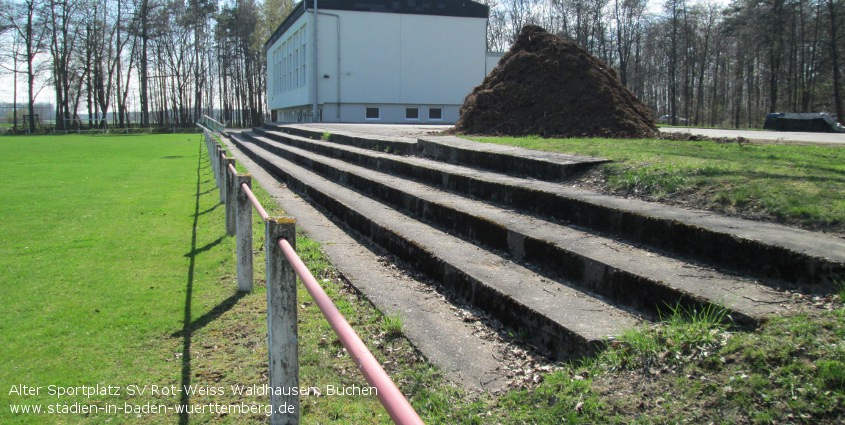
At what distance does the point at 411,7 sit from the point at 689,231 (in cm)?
3244

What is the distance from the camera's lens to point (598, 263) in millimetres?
4121

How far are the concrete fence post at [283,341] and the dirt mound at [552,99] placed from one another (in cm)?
894

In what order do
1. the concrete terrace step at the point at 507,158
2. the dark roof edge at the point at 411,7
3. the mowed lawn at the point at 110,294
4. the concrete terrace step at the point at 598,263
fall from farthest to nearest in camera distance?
the dark roof edge at the point at 411,7, the concrete terrace step at the point at 507,158, the mowed lawn at the point at 110,294, the concrete terrace step at the point at 598,263

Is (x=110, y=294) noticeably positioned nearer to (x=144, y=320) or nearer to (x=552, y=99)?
(x=144, y=320)

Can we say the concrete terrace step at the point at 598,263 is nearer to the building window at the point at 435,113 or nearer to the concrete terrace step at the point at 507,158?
the concrete terrace step at the point at 507,158

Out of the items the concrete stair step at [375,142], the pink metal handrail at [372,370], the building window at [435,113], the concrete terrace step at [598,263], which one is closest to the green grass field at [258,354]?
the concrete terrace step at [598,263]

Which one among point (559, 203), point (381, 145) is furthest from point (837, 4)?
point (559, 203)

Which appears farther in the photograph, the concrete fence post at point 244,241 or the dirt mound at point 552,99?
the dirt mound at point 552,99

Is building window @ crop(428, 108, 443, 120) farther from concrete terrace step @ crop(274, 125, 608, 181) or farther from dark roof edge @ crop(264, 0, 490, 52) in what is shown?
concrete terrace step @ crop(274, 125, 608, 181)

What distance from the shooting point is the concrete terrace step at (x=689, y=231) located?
136 inches

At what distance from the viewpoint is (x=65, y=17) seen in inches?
2094

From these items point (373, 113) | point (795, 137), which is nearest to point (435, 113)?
point (373, 113)

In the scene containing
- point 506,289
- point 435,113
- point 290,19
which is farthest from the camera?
point 290,19

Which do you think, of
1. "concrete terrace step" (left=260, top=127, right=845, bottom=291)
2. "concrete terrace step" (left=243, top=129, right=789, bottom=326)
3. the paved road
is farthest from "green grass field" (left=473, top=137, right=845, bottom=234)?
the paved road
